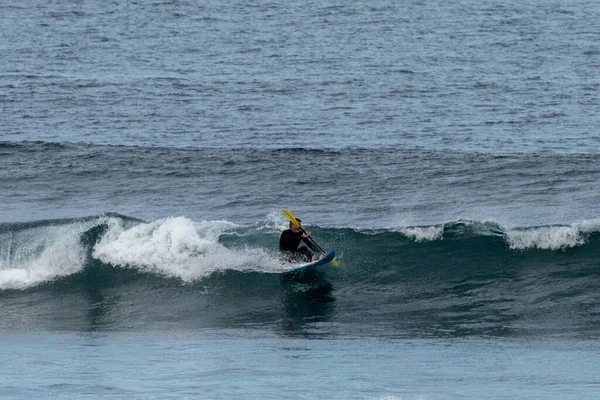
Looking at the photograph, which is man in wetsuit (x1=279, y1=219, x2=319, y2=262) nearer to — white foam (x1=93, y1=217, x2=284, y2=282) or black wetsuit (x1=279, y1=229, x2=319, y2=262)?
black wetsuit (x1=279, y1=229, x2=319, y2=262)

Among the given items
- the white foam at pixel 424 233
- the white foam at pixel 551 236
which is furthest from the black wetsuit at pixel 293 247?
the white foam at pixel 551 236

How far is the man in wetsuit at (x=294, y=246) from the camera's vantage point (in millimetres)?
22078

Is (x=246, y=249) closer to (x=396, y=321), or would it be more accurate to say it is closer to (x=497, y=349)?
(x=396, y=321)

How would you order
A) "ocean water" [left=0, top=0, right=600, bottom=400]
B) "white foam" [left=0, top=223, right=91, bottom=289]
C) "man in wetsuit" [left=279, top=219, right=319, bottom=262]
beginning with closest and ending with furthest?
1. "ocean water" [left=0, top=0, right=600, bottom=400]
2. "man in wetsuit" [left=279, top=219, right=319, bottom=262]
3. "white foam" [left=0, top=223, right=91, bottom=289]

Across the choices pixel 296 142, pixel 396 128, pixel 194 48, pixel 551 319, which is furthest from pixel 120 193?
pixel 194 48

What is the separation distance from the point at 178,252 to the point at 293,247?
3102 millimetres

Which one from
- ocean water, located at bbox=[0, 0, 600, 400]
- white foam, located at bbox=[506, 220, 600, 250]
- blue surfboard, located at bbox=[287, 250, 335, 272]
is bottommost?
ocean water, located at bbox=[0, 0, 600, 400]

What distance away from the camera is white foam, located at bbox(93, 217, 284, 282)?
2395 centimetres

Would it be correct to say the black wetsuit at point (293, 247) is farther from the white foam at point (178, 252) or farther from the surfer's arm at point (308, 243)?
the white foam at point (178, 252)

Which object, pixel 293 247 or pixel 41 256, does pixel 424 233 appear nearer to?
pixel 293 247

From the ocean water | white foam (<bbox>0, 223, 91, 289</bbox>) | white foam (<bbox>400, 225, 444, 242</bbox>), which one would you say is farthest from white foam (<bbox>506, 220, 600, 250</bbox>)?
white foam (<bbox>0, 223, 91, 289</bbox>)

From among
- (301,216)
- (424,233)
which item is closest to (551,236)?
(424,233)

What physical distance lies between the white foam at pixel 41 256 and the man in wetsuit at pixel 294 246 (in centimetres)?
504

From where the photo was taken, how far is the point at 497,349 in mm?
18828
